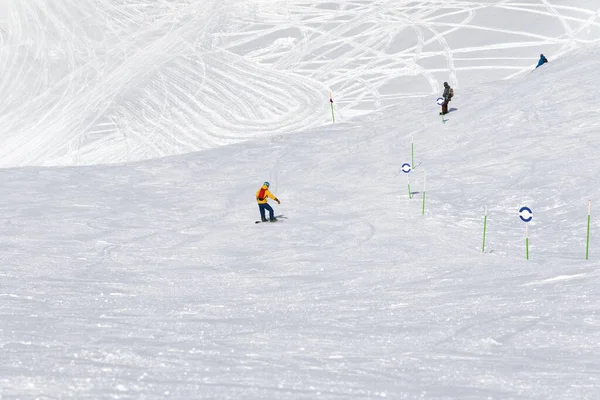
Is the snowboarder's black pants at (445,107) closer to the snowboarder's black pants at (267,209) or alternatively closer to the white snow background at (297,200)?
the white snow background at (297,200)

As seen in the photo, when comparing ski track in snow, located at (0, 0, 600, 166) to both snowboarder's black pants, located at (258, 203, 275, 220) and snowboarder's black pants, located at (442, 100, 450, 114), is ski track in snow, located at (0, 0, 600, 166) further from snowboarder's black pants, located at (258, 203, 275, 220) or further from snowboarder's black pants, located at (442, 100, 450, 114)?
snowboarder's black pants, located at (258, 203, 275, 220)

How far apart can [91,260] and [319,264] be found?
158 inches

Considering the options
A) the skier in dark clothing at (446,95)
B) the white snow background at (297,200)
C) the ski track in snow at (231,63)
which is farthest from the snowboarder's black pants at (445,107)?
the ski track in snow at (231,63)

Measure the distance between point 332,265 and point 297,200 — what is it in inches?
242

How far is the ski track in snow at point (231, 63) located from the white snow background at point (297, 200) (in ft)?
0.42

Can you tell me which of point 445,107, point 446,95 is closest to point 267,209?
point 446,95

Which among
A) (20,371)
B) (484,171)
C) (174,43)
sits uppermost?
(174,43)

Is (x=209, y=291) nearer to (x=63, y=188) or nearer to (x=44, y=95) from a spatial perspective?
(x=63, y=188)

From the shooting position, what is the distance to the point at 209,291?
11.7 metres

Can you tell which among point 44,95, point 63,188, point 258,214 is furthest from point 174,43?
point 258,214

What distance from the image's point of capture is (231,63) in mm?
32906

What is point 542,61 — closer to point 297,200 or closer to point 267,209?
point 297,200

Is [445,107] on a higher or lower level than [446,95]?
lower

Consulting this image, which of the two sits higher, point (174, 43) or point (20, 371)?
point (174, 43)
